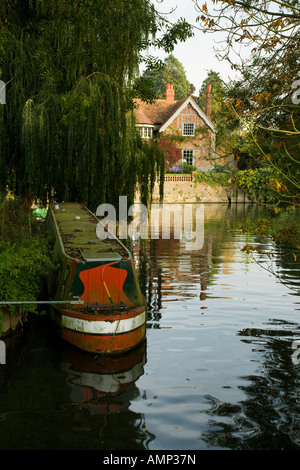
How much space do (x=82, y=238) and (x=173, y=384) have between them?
454 cm

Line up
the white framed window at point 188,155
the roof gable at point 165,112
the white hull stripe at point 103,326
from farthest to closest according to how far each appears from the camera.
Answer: the white framed window at point 188,155 < the roof gable at point 165,112 < the white hull stripe at point 103,326

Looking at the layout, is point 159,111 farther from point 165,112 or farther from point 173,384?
point 173,384

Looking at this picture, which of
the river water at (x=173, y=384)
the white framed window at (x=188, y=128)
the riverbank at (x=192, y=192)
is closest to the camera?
the river water at (x=173, y=384)

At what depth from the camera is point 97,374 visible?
30.7 feet

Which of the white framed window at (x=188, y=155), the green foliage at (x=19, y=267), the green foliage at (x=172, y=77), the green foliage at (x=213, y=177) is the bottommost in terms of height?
the green foliage at (x=19, y=267)

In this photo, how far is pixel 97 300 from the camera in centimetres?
1044

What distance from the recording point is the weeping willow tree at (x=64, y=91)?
1509 cm

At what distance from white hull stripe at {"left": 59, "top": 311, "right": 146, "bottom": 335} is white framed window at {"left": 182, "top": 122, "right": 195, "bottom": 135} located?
49.4 metres

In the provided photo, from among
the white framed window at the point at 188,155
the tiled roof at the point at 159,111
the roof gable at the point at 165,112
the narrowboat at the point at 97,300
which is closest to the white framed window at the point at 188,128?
the roof gable at the point at 165,112

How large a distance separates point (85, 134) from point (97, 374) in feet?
26.4

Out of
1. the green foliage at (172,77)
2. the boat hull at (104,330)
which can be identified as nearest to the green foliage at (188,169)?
the boat hull at (104,330)

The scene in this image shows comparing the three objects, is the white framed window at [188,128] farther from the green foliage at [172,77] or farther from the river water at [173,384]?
the green foliage at [172,77]

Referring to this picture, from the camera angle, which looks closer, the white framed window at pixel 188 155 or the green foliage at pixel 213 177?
the green foliage at pixel 213 177

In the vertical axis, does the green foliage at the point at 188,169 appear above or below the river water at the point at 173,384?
above
